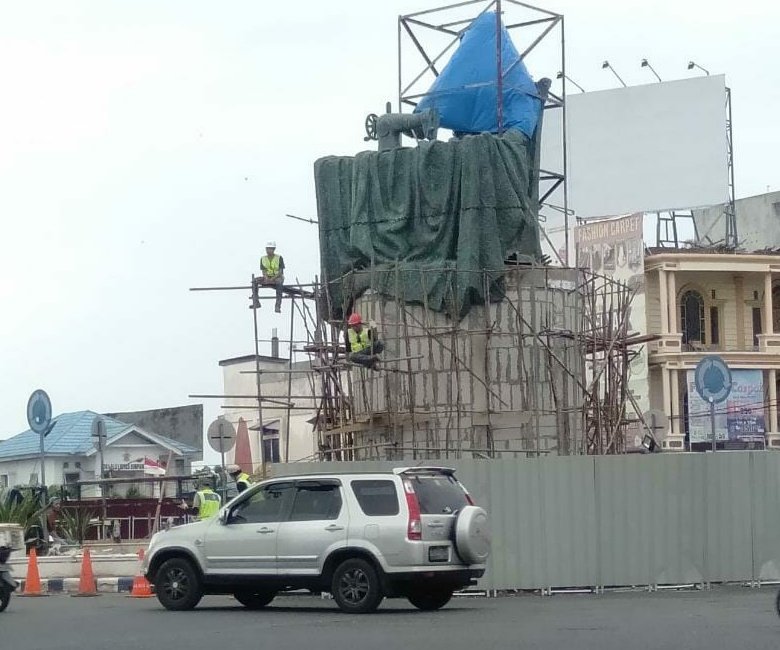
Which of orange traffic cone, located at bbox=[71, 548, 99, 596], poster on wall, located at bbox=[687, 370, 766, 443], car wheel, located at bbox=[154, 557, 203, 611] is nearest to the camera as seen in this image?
car wheel, located at bbox=[154, 557, 203, 611]

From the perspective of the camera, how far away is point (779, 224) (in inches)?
2343

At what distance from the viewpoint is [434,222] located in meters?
25.6

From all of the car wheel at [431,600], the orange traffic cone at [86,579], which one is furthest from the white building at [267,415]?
the car wheel at [431,600]

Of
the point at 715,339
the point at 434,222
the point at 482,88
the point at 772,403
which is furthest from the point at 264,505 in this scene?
the point at 715,339

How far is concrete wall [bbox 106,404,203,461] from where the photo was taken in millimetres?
63688

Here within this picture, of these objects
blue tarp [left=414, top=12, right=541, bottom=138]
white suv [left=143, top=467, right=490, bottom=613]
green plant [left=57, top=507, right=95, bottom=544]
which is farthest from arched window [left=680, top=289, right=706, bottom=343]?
white suv [left=143, top=467, right=490, bottom=613]

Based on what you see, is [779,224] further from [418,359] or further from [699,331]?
[418,359]

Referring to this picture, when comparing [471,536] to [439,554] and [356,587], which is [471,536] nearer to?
[439,554]

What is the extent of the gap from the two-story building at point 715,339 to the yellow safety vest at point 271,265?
2601 centimetres

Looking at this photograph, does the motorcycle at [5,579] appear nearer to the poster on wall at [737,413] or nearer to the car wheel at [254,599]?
the car wheel at [254,599]

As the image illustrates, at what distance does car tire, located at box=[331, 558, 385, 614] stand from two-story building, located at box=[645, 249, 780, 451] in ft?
113

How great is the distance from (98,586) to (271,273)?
6.45 metres

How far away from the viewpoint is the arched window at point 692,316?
2076 inches

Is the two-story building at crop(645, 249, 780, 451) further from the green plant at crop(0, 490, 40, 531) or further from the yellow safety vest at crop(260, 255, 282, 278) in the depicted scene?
the green plant at crop(0, 490, 40, 531)
